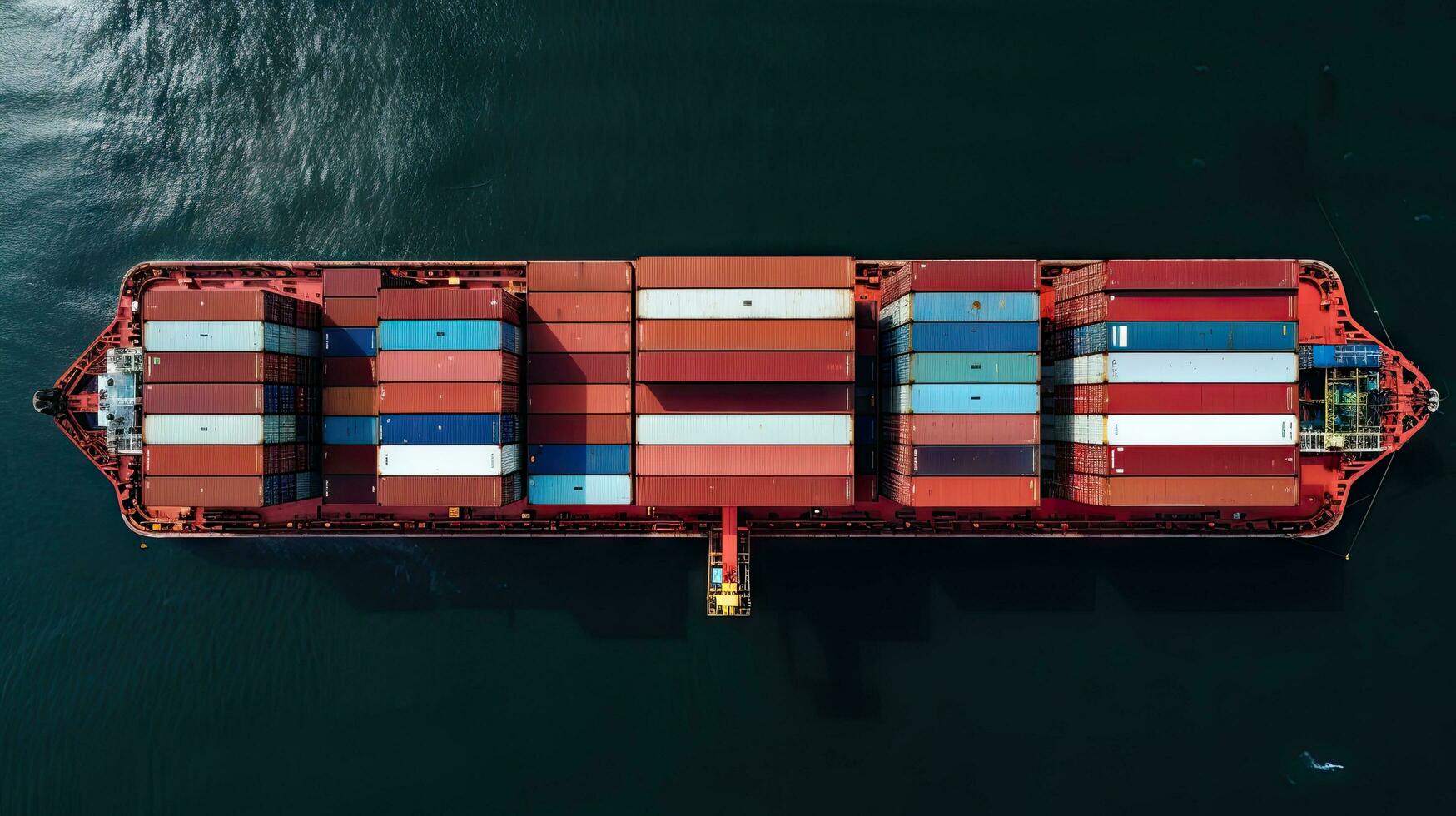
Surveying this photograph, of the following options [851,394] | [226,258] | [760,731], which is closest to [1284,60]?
[851,394]

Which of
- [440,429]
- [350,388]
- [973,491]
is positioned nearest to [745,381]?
[973,491]

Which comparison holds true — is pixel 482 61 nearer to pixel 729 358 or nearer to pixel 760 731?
pixel 729 358

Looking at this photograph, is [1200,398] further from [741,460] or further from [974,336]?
[741,460]

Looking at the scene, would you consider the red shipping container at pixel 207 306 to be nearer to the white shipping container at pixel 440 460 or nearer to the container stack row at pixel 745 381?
the white shipping container at pixel 440 460

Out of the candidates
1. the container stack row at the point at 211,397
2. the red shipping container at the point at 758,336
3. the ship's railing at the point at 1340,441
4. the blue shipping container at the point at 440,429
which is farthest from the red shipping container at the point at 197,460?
the ship's railing at the point at 1340,441

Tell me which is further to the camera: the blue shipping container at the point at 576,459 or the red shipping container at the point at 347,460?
the red shipping container at the point at 347,460

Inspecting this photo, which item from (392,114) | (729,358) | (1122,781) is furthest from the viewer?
(392,114)
